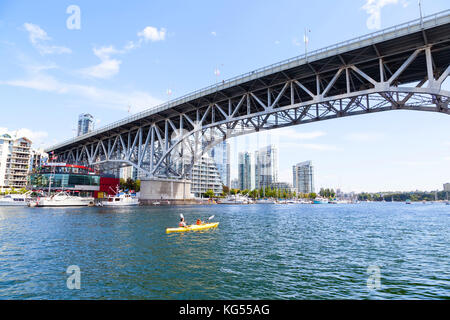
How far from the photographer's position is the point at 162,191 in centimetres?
6469

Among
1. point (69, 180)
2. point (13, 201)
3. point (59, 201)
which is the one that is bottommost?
point (13, 201)

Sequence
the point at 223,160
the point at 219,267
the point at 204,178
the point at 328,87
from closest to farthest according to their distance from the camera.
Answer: the point at 219,267 → the point at 328,87 → the point at 204,178 → the point at 223,160

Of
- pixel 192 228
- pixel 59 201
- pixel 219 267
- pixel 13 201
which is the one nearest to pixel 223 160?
pixel 59 201

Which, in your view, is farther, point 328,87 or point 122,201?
point 122,201

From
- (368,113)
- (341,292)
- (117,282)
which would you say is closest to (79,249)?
(117,282)

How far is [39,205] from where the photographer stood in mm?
59781

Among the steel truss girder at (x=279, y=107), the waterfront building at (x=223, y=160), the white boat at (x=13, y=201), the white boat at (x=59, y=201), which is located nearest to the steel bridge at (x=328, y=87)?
the steel truss girder at (x=279, y=107)

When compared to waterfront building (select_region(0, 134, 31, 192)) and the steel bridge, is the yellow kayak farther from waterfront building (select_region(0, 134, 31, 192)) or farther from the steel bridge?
waterfront building (select_region(0, 134, 31, 192))

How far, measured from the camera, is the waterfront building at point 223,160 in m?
173

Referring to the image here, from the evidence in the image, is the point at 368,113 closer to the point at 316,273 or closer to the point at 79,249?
the point at 316,273

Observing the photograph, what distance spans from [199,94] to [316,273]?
1693 inches

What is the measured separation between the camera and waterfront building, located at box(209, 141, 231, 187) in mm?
172625

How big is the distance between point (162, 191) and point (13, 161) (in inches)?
3014

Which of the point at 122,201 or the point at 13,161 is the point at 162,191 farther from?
the point at 13,161
